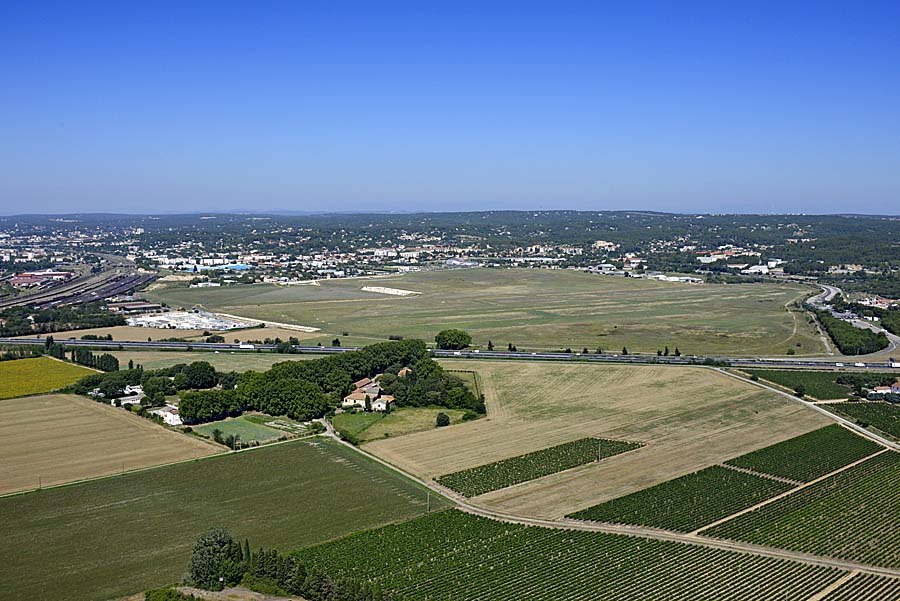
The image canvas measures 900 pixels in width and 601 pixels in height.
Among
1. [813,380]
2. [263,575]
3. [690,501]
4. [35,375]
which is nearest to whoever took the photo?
[263,575]

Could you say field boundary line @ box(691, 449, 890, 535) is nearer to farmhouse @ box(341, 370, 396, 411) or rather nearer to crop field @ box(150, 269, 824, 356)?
farmhouse @ box(341, 370, 396, 411)

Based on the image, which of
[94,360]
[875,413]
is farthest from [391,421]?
[875,413]

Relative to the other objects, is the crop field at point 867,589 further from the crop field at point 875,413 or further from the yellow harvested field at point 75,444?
the yellow harvested field at point 75,444

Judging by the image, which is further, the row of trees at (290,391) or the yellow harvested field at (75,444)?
the row of trees at (290,391)

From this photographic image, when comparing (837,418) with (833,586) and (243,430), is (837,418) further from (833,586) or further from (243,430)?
(243,430)

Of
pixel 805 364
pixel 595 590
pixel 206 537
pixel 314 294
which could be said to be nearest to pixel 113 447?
pixel 206 537

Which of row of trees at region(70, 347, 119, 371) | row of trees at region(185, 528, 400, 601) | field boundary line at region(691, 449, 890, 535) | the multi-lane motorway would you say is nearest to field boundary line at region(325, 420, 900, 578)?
field boundary line at region(691, 449, 890, 535)

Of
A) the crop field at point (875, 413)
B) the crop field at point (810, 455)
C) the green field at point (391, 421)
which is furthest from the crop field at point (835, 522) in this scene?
the green field at point (391, 421)
